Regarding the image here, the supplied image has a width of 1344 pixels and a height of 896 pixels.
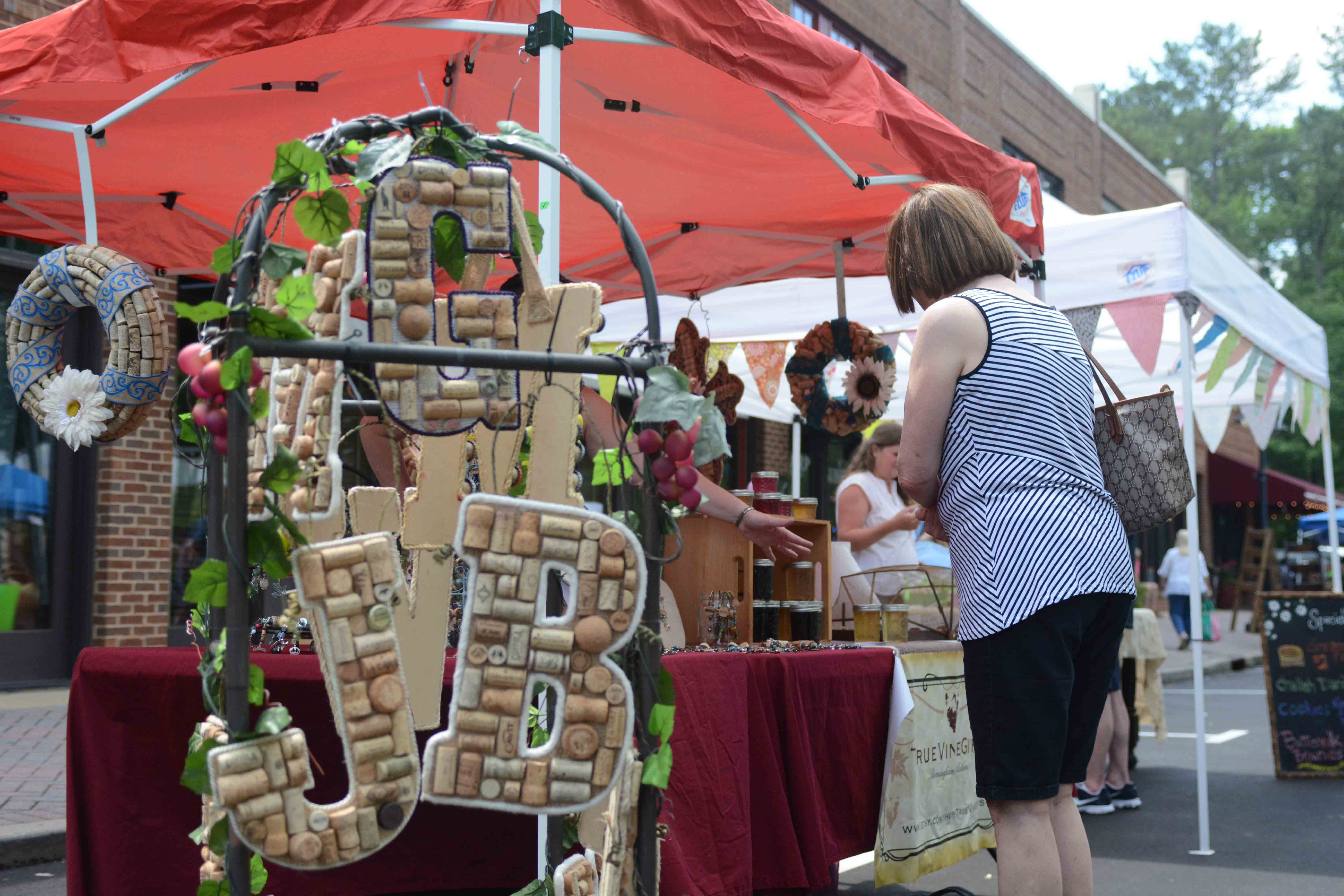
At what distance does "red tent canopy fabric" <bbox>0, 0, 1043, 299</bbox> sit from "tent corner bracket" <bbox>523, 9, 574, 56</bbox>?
15cm

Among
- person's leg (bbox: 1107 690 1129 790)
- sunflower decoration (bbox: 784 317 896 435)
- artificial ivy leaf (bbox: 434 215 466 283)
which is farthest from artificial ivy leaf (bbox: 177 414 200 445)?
person's leg (bbox: 1107 690 1129 790)

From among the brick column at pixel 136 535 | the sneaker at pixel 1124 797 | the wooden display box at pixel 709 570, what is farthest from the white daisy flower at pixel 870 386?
the brick column at pixel 136 535

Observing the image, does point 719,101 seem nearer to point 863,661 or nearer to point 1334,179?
point 863,661

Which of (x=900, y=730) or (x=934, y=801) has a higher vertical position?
(x=900, y=730)

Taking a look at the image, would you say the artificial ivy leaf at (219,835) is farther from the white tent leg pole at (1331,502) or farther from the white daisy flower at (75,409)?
the white tent leg pole at (1331,502)

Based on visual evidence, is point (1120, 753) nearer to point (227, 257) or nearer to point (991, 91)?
point (227, 257)

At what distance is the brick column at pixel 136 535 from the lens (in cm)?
727

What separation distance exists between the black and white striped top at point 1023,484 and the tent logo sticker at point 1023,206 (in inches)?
62.0

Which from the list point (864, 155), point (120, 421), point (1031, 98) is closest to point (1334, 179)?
point (1031, 98)

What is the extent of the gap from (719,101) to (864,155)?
21.9 inches

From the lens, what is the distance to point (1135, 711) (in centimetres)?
673

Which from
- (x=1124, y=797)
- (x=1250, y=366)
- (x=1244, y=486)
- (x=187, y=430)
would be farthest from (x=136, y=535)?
(x=1244, y=486)

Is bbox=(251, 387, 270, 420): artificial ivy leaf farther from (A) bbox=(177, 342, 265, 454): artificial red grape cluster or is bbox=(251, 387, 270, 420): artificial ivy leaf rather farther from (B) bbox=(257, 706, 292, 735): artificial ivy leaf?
(B) bbox=(257, 706, 292, 735): artificial ivy leaf

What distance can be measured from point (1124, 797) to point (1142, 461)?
3.79 meters
